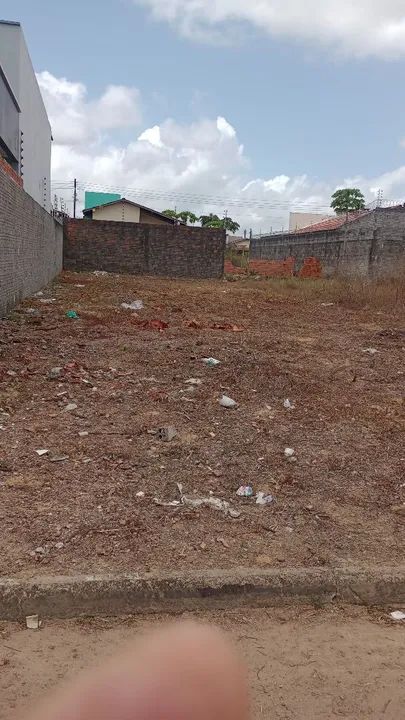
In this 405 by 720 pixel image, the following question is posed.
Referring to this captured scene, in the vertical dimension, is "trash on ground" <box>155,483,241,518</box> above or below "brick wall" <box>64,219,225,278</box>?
below

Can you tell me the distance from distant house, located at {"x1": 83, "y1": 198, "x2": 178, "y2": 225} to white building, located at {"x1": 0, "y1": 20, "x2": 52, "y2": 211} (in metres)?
10.6

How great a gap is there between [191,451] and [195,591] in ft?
5.26

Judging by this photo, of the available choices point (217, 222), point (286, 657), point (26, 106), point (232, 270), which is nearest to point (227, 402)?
point (286, 657)

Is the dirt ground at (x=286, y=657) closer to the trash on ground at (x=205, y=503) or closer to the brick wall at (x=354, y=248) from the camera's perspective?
the trash on ground at (x=205, y=503)

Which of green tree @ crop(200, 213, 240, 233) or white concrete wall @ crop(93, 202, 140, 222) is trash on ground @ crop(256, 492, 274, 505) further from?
green tree @ crop(200, 213, 240, 233)

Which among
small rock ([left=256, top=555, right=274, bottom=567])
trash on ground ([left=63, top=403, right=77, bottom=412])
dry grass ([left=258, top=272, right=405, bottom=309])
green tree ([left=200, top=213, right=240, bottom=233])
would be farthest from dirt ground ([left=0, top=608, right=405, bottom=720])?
green tree ([left=200, top=213, right=240, bottom=233])

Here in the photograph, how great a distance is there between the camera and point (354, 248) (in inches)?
854

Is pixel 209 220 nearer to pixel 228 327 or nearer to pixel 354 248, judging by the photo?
pixel 354 248

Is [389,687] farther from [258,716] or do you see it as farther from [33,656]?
[33,656]

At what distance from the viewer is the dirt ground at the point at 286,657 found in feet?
6.53

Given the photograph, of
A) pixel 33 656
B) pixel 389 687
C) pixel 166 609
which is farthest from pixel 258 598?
pixel 33 656

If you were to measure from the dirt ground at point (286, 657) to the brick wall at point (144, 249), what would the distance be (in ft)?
72.0

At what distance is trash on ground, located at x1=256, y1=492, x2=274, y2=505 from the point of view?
3.44 m

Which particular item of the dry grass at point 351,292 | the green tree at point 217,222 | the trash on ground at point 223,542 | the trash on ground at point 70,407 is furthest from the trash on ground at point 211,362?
the green tree at point 217,222
